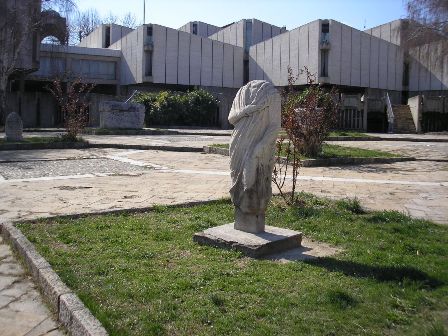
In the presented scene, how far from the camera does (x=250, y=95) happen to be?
16.0 feet

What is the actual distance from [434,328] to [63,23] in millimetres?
27340

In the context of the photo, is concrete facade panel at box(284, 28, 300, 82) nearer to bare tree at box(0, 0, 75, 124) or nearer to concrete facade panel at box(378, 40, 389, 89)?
concrete facade panel at box(378, 40, 389, 89)

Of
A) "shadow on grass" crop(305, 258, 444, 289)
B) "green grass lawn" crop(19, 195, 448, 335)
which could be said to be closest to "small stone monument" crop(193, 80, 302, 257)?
"green grass lawn" crop(19, 195, 448, 335)

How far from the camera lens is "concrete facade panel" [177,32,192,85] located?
136ft

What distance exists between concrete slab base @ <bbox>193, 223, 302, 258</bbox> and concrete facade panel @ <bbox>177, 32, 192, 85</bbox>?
123 feet

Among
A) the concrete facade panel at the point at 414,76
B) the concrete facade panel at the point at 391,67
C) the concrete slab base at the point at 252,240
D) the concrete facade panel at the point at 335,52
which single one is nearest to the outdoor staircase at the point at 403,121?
the concrete facade panel at the point at 335,52

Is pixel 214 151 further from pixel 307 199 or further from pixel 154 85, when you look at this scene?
pixel 154 85

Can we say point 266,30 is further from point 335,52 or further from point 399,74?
point 399,74

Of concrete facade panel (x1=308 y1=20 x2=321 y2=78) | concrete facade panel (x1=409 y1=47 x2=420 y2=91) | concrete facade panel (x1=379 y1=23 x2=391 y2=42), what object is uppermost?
concrete facade panel (x1=379 y1=23 x2=391 y2=42)

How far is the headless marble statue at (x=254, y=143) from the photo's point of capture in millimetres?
4812

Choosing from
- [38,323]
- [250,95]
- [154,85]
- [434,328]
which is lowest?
[38,323]

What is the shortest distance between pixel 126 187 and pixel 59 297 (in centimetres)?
528

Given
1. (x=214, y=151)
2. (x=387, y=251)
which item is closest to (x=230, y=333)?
(x=387, y=251)

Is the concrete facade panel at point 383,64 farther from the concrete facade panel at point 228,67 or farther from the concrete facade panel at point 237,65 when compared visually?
the concrete facade panel at point 228,67
